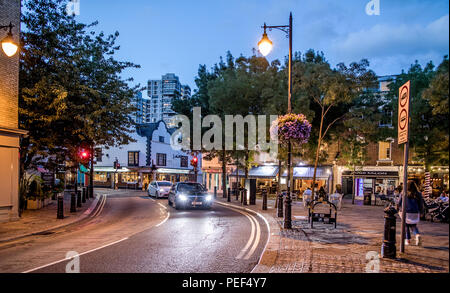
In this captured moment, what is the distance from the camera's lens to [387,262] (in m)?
4.49

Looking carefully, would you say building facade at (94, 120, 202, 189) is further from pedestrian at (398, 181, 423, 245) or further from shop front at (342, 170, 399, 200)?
pedestrian at (398, 181, 423, 245)

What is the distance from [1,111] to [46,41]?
3.92 metres

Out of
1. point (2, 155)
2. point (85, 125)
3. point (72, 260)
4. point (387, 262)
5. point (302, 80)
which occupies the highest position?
point (302, 80)

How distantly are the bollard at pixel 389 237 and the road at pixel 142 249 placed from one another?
233 cm

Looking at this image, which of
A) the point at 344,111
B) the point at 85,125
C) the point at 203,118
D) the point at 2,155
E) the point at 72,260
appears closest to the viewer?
the point at 72,260

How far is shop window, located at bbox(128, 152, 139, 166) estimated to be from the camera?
48.7 metres

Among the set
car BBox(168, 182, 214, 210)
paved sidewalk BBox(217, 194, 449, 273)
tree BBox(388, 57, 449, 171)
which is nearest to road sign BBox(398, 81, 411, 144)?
tree BBox(388, 57, 449, 171)

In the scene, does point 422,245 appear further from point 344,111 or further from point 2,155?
point 344,111

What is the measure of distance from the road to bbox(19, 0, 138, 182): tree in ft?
16.4

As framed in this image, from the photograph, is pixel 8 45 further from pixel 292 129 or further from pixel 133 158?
pixel 133 158

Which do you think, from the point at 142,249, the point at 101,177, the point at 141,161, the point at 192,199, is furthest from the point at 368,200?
the point at 101,177

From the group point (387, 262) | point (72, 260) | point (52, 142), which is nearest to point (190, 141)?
point (52, 142)

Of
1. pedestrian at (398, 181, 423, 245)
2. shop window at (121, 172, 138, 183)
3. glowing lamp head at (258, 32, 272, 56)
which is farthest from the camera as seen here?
shop window at (121, 172, 138, 183)
